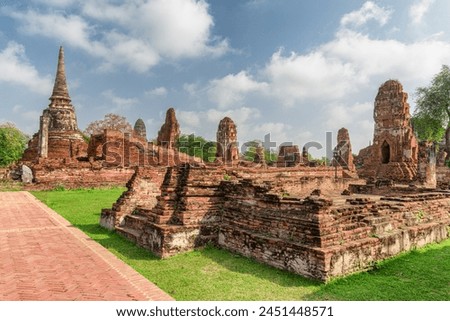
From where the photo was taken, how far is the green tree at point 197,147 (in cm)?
5197

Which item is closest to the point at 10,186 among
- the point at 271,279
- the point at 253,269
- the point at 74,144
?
the point at 74,144

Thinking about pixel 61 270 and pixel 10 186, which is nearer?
pixel 61 270

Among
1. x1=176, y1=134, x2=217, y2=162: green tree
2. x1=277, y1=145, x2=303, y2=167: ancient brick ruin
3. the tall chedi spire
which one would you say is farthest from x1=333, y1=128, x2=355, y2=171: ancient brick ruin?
x1=176, y1=134, x2=217, y2=162: green tree

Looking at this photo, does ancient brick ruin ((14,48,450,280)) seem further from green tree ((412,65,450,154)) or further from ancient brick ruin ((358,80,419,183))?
green tree ((412,65,450,154))

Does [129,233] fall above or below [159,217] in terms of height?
below

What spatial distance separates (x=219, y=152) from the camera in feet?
86.5

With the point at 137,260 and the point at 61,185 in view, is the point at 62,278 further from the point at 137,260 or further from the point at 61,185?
the point at 61,185

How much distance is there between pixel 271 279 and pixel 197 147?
4911 centimetres

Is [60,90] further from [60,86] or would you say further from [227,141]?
[227,141]

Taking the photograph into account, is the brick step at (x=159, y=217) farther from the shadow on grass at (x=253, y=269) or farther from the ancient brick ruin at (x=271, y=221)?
the shadow on grass at (x=253, y=269)

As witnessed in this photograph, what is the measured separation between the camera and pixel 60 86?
97.1 feet

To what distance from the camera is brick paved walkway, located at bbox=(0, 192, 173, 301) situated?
4.44 m

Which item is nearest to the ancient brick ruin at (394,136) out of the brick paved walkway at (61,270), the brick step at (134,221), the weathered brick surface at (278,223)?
the weathered brick surface at (278,223)

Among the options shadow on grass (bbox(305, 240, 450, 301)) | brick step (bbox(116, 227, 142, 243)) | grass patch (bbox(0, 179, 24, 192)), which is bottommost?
shadow on grass (bbox(305, 240, 450, 301))
